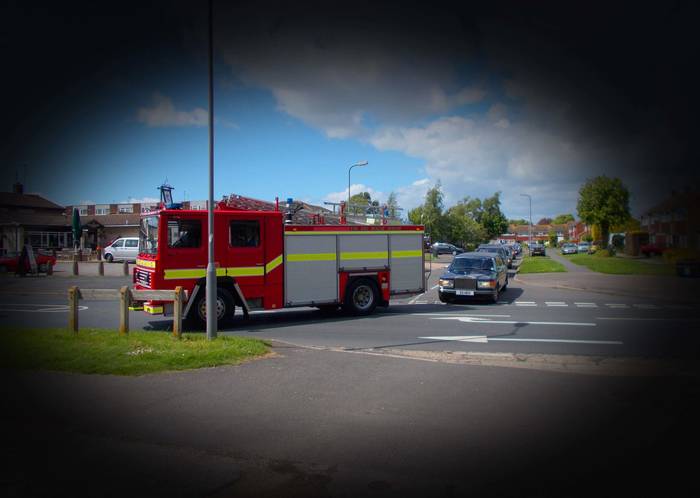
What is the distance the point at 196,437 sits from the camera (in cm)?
519

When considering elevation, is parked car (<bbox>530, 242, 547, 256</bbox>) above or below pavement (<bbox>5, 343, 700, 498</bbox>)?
above

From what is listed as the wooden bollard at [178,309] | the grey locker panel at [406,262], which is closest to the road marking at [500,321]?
the grey locker panel at [406,262]

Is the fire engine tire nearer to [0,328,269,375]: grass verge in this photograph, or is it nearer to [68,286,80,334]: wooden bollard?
[0,328,269,375]: grass verge

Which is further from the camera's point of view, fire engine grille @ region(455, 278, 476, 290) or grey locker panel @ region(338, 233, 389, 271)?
fire engine grille @ region(455, 278, 476, 290)

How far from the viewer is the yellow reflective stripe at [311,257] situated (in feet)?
43.3

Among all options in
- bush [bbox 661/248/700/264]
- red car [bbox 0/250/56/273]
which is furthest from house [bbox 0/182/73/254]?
bush [bbox 661/248/700/264]

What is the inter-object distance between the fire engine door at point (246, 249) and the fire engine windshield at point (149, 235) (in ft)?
5.07

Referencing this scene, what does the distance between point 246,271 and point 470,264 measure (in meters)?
9.03

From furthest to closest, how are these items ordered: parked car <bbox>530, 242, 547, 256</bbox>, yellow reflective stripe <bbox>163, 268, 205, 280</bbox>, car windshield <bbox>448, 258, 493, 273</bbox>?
parked car <bbox>530, 242, 547, 256</bbox>, car windshield <bbox>448, 258, 493, 273</bbox>, yellow reflective stripe <bbox>163, 268, 205, 280</bbox>

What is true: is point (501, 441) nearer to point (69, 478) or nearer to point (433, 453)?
point (433, 453)

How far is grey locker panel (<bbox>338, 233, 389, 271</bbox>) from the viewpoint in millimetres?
14109

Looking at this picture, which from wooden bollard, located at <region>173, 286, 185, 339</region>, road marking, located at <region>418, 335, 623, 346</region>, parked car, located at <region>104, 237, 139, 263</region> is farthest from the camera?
parked car, located at <region>104, 237, 139, 263</region>

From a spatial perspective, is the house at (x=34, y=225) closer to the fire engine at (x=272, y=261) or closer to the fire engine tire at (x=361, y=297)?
the fire engine at (x=272, y=261)

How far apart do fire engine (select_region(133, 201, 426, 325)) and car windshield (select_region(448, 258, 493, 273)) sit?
3.19 meters
